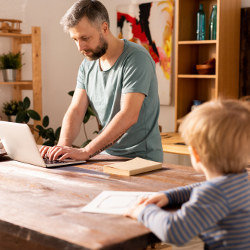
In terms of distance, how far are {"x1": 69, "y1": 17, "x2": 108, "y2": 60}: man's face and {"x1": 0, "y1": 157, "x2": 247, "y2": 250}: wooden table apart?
24.6 inches

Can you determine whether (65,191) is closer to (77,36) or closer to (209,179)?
(209,179)

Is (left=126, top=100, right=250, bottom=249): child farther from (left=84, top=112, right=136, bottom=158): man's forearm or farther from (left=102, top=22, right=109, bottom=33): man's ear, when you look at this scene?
(left=102, top=22, right=109, bottom=33): man's ear

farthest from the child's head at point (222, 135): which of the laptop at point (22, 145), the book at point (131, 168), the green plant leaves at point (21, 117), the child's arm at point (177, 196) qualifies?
the green plant leaves at point (21, 117)

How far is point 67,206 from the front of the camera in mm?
1472

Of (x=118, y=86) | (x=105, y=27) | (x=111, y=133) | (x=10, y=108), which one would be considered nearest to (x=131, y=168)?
(x=111, y=133)

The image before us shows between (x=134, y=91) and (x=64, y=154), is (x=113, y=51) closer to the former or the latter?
(x=134, y=91)

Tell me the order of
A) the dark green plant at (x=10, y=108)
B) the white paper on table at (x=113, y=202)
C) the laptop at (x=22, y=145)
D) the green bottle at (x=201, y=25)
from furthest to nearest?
1. the dark green plant at (x=10, y=108)
2. the green bottle at (x=201, y=25)
3. the laptop at (x=22, y=145)
4. the white paper on table at (x=113, y=202)

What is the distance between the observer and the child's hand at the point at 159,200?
1.41m

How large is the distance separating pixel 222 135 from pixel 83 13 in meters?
1.40

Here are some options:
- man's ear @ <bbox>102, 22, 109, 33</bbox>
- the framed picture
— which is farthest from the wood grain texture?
the framed picture

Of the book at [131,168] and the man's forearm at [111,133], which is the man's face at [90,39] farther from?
the book at [131,168]

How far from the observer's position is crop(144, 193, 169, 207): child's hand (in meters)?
1.41

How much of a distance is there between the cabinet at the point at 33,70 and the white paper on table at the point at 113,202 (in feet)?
10.4

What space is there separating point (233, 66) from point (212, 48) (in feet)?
1.08
